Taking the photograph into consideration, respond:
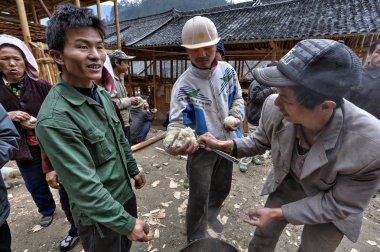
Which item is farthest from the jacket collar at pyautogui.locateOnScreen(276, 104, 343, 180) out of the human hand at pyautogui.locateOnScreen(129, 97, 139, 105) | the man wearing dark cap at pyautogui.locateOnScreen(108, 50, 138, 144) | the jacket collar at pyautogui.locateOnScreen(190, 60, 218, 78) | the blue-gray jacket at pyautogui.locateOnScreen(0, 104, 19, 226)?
the human hand at pyautogui.locateOnScreen(129, 97, 139, 105)

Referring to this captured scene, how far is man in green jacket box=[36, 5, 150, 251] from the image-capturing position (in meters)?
1.26

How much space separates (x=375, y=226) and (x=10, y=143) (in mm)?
4948

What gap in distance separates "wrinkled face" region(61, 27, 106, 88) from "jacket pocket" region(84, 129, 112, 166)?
41cm

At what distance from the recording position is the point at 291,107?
130 cm

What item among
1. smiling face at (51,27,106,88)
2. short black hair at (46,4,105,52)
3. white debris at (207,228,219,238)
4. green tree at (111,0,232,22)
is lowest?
white debris at (207,228,219,238)

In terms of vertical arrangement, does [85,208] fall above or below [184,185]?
above

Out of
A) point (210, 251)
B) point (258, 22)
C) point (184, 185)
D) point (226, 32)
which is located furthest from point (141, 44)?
point (210, 251)

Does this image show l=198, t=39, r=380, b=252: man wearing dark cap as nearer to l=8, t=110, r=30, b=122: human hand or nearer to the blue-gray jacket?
the blue-gray jacket

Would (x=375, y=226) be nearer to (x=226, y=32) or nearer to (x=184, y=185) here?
(x=184, y=185)

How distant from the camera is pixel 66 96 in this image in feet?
4.40

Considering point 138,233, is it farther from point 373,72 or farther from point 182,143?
point 373,72

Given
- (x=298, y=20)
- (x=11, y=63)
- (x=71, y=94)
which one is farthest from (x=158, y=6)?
(x=71, y=94)

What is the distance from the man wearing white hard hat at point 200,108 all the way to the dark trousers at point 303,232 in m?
0.73

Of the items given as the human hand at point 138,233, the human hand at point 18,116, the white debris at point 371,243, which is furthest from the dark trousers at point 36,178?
the white debris at point 371,243
